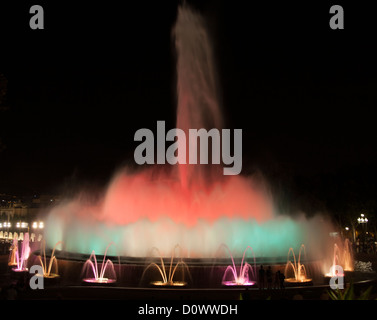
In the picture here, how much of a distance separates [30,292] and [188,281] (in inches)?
235

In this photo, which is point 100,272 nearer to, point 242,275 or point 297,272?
point 242,275

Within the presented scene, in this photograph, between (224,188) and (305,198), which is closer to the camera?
(224,188)

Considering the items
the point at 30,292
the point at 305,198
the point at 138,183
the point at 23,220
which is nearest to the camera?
the point at 30,292

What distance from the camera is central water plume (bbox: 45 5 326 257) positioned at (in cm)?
2159

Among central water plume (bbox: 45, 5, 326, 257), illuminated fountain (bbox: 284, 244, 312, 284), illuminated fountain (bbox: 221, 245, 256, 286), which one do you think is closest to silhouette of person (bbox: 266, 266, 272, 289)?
illuminated fountain (bbox: 221, 245, 256, 286)

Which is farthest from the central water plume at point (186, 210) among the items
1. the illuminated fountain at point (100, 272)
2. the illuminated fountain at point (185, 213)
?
the illuminated fountain at point (100, 272)

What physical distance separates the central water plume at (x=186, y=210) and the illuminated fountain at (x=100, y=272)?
3.89 meters

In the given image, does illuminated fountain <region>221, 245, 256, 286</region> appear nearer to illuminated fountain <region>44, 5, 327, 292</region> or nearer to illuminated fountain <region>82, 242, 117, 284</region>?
illuminated fountain <region>44, 5, 327, 292</region>

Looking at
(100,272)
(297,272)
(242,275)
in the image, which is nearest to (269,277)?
(242,275)

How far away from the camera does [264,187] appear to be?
27.7 m

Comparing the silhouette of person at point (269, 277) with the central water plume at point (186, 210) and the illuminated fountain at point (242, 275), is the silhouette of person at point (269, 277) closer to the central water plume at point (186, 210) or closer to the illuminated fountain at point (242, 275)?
the illuminated fountain at point (242, 275)

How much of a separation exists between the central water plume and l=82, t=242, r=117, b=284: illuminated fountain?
389 centimetres

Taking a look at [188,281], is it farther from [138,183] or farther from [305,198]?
[305,198]
